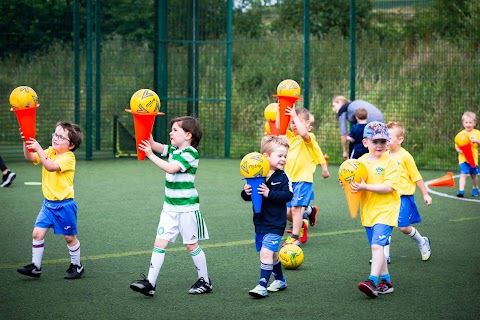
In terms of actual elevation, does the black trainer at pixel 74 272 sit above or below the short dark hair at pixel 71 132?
below

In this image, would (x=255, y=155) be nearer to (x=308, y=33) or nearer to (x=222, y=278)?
(x=222, y=278)

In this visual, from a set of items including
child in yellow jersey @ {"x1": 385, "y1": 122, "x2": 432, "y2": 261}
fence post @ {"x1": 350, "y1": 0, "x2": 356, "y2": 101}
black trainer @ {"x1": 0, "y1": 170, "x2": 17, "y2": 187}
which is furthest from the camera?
fence post @ {"x1": 350, "y1": 0, "x2": 356, "y2": 101}

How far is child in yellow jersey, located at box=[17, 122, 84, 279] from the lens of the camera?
26.0 feet

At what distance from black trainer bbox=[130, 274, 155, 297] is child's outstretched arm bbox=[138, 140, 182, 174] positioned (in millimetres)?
974

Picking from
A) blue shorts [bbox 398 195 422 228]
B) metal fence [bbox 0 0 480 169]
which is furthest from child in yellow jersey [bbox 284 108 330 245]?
metal fence [bbox 0 0 480 169]

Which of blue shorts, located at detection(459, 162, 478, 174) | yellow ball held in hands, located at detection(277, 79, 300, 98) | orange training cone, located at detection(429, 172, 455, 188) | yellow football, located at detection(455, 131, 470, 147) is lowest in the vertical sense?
orange training cone, located at detection(429, 172, 455, 188)

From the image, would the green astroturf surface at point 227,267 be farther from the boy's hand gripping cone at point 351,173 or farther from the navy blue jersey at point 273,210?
the boy's hand gripping cone at point 351,173

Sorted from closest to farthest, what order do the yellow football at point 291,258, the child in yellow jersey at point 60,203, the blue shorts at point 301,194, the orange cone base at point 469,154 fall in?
the child in yellow jersey at point 60,203, the yellow football at point 291,258, the blue shorts at point 301,194, the orange cone base at point 469,154

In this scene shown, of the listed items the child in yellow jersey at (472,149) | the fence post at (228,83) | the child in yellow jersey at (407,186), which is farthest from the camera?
the fence post at (228,83)

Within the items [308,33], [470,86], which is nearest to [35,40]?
[308,33]

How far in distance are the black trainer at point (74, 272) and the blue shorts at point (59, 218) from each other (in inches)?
12.8

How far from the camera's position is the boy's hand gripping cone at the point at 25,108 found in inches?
297

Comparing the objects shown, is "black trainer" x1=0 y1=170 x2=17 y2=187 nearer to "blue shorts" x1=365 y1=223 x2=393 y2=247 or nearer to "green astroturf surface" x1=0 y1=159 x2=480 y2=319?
"green astroturf surface" x1=0 y1=159 x2=480 y2=319

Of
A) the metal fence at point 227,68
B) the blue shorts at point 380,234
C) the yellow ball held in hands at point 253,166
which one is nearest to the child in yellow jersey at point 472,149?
the metal fence at point 227,68
